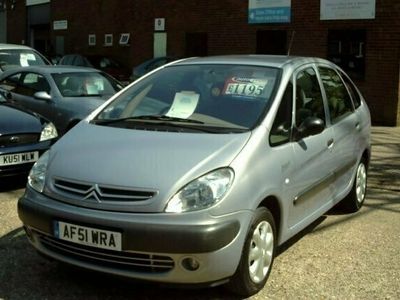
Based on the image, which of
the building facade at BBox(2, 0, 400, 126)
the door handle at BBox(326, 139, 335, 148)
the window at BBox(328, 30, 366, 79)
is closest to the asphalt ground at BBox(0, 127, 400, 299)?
the door handle at BBox(326, 139, 335, 148)

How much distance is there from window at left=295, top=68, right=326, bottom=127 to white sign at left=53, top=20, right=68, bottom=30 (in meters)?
22.4

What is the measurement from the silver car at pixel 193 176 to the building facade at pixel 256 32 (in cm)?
866

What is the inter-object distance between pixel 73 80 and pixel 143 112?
5.45m

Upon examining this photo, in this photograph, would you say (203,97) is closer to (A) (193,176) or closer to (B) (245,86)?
(B) (245,86)

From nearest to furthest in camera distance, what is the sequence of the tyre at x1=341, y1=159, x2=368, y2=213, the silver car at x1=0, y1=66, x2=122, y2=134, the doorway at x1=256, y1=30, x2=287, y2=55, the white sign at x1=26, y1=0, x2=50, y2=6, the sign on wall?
1. the tyre at x1=341, y1=159, x2=368, y2=213
2. the silver car at x1=0, y1=66, x2=122, y2=134
3. the sign on wall
4. the doorway at x1=256, y1=30, x2=287, y2=55
5. the white sign at x1=26, y1=0, x2=50, y2=6

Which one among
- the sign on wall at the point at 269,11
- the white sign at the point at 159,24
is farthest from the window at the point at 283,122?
the white sign at the point at 159,24

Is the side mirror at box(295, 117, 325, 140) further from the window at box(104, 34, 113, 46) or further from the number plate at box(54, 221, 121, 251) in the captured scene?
the window at box(104, 34, 113, 46)

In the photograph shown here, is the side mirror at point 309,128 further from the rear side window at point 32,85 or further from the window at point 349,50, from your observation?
the window at point 349,50

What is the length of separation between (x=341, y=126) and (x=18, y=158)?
339 centimetres

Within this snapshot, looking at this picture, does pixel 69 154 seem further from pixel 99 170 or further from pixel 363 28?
pixel 363 28

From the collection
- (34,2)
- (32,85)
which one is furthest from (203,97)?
(34,2)

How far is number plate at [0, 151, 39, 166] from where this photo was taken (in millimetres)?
6480

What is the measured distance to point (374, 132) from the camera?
12.6 meters

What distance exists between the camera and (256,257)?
394 centimetres
